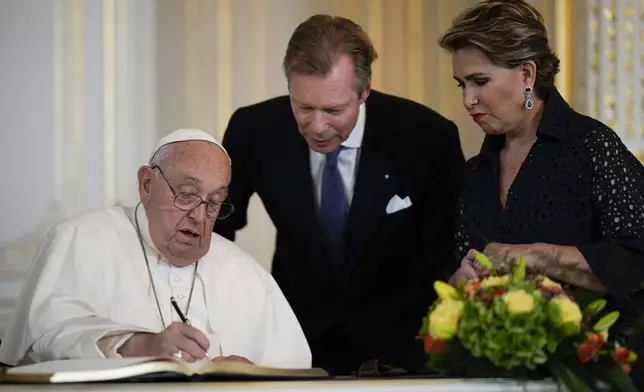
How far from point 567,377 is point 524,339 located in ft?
0.41

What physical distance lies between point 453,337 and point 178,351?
838mm

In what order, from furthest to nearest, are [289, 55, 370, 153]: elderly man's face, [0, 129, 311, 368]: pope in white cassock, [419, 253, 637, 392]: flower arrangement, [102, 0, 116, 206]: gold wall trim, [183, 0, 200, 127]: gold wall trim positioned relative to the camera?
[183, 0, 200, 127]: gold wall trim
[102, 0, 116, 206]: gold wall trim
[289, 55, 370, 153]: elderly man's face
[0, 129, 311, 368]: pope in white cassock
[419, 253, 637, 392]: flower arrangement

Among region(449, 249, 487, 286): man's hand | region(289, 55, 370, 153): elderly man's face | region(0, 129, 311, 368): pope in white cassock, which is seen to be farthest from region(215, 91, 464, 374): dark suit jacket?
region(449, 249, 487, 286): man's hand

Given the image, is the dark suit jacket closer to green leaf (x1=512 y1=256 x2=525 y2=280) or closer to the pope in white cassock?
the pope in white cassock

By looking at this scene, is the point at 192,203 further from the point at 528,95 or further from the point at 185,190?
the point at 528,95

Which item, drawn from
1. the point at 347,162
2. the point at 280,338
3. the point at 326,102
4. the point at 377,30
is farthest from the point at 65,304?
the point at 377,30

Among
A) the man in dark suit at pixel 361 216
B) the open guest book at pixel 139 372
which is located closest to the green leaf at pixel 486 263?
the open guest book at pixel 139 372

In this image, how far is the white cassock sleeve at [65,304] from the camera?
10.8ft

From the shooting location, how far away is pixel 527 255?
128 inches

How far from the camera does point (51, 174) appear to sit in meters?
5.11

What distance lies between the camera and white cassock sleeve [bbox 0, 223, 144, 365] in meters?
3.29

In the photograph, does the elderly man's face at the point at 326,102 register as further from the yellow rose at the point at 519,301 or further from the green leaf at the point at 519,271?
the yellow rose at the point at 519,301

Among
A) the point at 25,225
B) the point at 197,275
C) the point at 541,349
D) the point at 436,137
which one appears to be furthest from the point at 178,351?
the point at 25,225

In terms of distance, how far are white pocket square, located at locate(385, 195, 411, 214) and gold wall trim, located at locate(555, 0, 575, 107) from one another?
1.16 m
